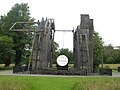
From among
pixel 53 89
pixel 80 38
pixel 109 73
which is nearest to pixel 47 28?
pixel 80 38

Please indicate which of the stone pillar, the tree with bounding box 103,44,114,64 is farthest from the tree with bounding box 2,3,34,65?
the tree with bounding box 103,44,114,64

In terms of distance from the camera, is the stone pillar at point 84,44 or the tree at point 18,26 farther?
the tree at point 18,26

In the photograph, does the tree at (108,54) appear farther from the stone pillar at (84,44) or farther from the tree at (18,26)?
the stone pillar at (84,44)

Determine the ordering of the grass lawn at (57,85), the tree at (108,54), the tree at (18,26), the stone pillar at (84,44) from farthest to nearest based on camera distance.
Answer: the tree at (108,54), the tree at (18,26), the stone pillar at (84,44), the grass lawn at (57,85)

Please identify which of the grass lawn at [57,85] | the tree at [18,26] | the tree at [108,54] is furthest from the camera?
the tree at [108,54]

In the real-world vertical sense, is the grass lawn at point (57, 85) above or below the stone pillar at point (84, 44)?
below

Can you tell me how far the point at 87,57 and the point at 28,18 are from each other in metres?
24.4

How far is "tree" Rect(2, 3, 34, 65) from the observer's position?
5000cm

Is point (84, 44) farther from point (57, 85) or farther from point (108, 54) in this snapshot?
point (108, 54)

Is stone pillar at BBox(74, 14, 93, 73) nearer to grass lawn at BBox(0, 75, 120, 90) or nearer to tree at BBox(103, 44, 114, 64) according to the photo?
grass lawn at BBox(0, 75, 120, 90)

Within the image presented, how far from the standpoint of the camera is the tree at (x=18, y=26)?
5000 centimetres

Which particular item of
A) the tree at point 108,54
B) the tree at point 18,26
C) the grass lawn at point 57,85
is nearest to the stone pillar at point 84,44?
the grass lawn at point 57,85

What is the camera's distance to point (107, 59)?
75.4 meters

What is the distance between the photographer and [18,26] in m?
51.0
